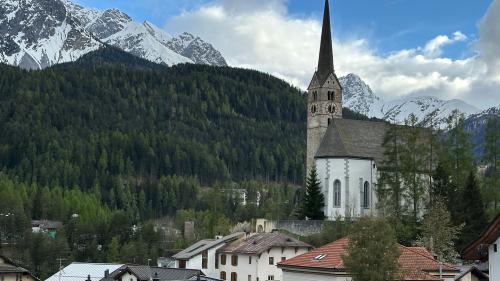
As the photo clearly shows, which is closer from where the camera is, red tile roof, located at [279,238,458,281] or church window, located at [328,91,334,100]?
red tile roof, located at [279,238,458,281]

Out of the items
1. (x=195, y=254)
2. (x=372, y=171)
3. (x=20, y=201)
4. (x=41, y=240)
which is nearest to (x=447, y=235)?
(x=195, y=254)

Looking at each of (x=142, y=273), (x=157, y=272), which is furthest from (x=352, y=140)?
(x=157, y=272)

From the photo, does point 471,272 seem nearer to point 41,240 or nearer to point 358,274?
point 358,274

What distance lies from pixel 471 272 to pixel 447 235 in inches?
785

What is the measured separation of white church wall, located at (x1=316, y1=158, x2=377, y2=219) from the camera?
117 meters

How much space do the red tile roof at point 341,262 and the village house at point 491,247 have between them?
19.9m

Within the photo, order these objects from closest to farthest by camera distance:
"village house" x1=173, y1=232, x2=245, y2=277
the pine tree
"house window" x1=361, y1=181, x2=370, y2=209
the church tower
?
1. "village house" x1=173, y1=232, x2=245, y2=277
2. the pine tree
3. "house window" x1=361, y1=181, x2=370, y2=209
4. the church tower

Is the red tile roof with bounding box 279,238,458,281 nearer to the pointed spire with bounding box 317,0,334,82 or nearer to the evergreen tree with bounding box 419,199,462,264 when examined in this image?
the evergreen tree with bounding box 419,199,462,264

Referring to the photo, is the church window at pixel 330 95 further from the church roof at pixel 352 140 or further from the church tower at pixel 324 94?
the church roof at pixel 352 140

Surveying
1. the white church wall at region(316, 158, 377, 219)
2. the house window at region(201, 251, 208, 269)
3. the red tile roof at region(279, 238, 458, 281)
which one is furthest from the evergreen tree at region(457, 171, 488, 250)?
the white church wall at region(316, 158, 377, 219)

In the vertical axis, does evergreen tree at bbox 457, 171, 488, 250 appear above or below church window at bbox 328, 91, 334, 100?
below

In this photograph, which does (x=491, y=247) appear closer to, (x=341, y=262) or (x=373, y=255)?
(x=373, y=255)

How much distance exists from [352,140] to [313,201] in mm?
10664

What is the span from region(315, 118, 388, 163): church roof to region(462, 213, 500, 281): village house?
89.0 m
